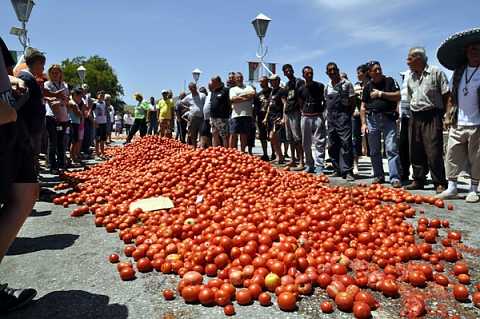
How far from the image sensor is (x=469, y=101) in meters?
5.07

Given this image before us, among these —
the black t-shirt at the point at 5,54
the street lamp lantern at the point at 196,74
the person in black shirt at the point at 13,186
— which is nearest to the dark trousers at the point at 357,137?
the black t-shirt at the point at 5,54

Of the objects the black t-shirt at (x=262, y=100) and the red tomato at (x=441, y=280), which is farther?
the black t-shirt at (x=262, y=100)

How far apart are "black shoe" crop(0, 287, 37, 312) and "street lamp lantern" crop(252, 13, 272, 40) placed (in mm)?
13242

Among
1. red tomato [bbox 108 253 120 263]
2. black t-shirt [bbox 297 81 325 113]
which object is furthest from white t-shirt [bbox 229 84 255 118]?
red tomato [bbox 108 253 120 263]

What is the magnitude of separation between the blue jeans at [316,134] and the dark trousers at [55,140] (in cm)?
520

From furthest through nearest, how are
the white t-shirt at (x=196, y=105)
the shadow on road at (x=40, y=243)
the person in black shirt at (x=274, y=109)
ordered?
1. the white t-shirt at (x=196, y=105)
2. the person in black shirt at (x=274, y=109)
3. the shadow on road at (x=40, y=243)

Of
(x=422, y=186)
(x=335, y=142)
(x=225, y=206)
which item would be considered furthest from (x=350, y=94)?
(x=225, y=206)

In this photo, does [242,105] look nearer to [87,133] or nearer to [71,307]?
[87,133]

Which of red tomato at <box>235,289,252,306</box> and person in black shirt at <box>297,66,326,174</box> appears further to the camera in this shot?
person in black shirt at <box>297,66,326,174</box>

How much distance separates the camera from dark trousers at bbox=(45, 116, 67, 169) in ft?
23.4

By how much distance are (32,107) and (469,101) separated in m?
6.33

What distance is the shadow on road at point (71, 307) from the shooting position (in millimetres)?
2320

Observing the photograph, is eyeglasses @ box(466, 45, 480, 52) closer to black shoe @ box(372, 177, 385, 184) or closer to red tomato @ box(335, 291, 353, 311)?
black shoe @ box(372, 177, 385, 184)

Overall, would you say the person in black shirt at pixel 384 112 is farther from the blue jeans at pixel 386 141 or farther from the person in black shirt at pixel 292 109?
the person in black shirt at pixel 292 109
